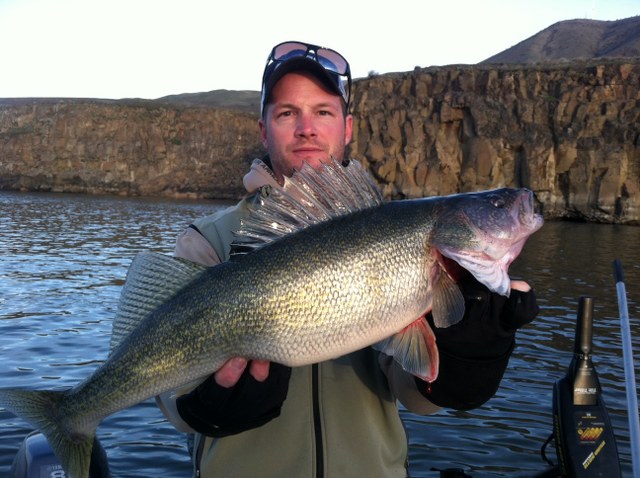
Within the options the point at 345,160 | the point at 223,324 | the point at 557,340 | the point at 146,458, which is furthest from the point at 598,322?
the point at 223,324

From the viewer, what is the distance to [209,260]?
3.61 metres

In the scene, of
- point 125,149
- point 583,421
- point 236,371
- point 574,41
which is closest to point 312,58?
point 236,371

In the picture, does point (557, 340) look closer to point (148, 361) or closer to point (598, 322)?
point (598, 322)

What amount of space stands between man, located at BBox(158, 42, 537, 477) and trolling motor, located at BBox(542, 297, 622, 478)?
1.23 metres

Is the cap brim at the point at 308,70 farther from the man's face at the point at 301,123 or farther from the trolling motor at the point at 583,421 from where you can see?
the trolling motor at the point at 583,421

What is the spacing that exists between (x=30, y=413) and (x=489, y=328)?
2261mm

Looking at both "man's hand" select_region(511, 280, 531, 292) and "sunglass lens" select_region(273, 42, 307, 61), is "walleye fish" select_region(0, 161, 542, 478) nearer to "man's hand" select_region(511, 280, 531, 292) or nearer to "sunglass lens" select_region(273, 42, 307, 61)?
"man's hand" select_region(511, 280, 531, 292)

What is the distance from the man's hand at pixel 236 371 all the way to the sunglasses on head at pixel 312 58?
5.93 feet

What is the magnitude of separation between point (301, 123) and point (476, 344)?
163cm

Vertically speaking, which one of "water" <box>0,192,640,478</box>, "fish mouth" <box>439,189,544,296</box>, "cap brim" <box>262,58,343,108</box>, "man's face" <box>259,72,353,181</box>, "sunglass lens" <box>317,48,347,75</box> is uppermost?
"sunglass lens" <box>317,48,347,75</box>

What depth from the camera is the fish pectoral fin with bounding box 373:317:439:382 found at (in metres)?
2.98

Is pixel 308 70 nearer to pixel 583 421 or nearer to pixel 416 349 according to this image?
pixel 416 349

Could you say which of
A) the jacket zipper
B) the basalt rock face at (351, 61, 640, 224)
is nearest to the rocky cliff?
the basalt rock face at (351, 61, 640, 224)

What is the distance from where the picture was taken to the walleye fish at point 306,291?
287 cm
